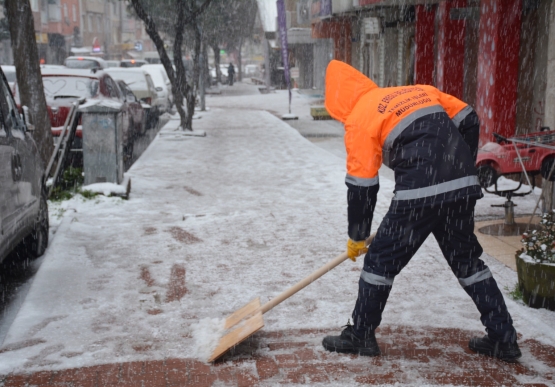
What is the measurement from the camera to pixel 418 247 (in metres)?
3.78

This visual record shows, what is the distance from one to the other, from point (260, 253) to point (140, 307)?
1.62 metres

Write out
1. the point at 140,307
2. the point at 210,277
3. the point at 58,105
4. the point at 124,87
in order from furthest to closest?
the point at 124,87 < the point at 58,105 < the point at 210,277 < the point at 140,307

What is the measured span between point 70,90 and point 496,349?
9599 mm

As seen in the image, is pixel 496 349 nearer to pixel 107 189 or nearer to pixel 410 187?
pixel 410 187

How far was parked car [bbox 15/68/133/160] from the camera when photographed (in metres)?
11.1

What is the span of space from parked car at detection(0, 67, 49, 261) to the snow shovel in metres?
1.72

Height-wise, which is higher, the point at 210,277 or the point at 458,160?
the point at 458,160

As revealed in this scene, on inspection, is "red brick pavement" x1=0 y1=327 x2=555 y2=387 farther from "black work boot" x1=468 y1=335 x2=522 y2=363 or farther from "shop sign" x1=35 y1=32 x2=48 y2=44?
"shop sign" x1=35 y1=32 x2=48 y2=44

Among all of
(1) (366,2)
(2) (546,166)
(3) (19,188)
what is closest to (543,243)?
(2) (546,166)

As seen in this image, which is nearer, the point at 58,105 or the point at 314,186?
the point at 314,186

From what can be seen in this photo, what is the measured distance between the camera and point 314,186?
31.2ft

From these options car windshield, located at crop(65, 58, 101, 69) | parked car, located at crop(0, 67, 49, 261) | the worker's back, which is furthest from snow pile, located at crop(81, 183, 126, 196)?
car windshield, located at crop(65, 58, 101, 69)

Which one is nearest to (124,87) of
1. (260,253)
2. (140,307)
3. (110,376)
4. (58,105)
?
(58,105)

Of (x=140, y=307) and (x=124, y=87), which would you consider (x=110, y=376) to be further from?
(x=124, y=87)
